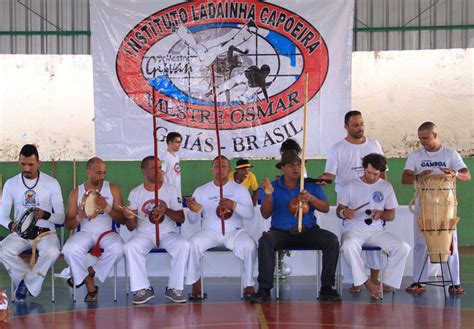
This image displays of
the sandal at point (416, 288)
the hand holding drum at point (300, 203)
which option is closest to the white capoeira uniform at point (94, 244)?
the hand holding drum at point (300, 203)

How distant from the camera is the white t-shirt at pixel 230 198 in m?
8.07

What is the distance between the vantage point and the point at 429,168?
8.24 metres

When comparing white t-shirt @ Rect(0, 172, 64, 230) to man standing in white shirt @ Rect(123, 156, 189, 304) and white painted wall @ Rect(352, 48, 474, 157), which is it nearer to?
man standing in white shirt @ Rect(123, 156, 189, 304)

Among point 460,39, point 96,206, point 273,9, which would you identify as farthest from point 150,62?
point 460,39

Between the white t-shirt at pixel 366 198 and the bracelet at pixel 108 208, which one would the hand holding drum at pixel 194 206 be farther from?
the white t-shirt at pixel 366 198

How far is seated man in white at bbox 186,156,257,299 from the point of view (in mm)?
7867

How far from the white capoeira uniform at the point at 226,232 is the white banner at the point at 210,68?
252 centimetres

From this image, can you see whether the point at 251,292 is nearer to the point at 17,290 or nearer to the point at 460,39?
the point at 17,290

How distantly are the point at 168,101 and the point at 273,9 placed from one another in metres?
1.71

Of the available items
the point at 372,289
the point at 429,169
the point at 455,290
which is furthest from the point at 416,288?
the point at 429,169

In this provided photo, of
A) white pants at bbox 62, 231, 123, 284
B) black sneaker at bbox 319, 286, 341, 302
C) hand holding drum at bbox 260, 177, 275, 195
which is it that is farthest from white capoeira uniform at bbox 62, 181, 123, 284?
black sneaker at bbox 319, 286, 341, 302

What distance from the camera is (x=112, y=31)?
34.6 feet

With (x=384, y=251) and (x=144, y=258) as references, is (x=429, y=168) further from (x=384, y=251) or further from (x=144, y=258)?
(x=144, y=258)

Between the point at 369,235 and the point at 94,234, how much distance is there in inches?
99.1
